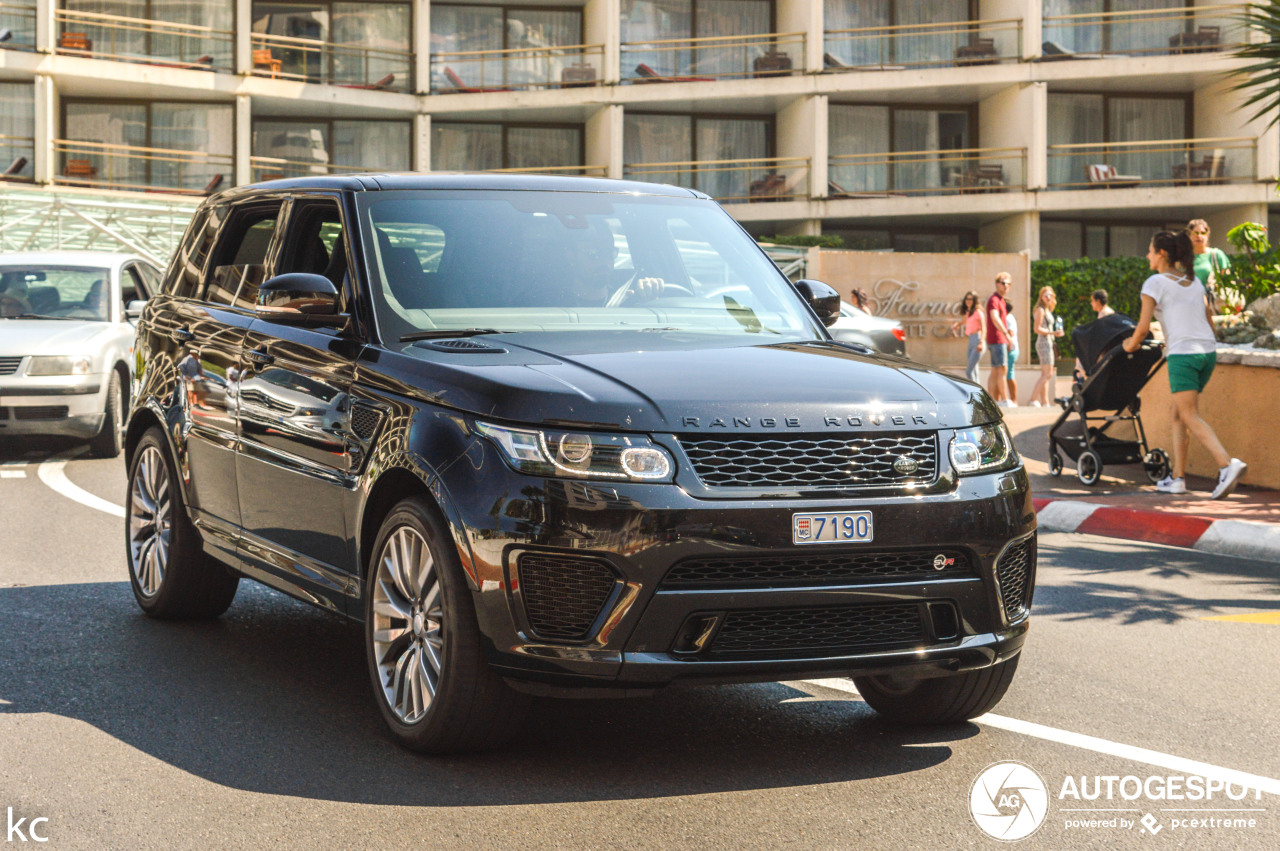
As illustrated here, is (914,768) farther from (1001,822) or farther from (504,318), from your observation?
(504,318)

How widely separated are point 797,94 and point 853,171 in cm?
305

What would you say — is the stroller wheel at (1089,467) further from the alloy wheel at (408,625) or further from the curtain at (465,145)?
the curtain at (465,145)

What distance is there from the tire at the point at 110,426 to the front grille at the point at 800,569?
10.9 m

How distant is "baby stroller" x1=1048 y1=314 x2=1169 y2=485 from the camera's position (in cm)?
1210

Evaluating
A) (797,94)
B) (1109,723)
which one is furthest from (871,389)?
(797,94)

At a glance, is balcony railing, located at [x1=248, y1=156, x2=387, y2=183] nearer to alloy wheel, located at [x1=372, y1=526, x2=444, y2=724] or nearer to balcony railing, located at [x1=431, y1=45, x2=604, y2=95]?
balcony railing, located at [x1=431, y1=45, x2=604, y2=95]

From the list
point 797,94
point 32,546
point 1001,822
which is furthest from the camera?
point 797,94

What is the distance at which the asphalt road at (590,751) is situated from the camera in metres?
4.01

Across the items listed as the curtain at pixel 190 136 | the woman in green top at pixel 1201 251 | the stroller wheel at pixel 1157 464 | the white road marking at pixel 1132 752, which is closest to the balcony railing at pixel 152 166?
the curtain at pixel 190 136

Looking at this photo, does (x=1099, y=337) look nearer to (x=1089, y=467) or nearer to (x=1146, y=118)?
(x=1089, y=467)

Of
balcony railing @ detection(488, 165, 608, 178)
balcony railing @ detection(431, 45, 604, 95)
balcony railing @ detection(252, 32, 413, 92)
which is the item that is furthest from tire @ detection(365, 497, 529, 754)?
balcony railing @ detection(431, 45, 604, 95)

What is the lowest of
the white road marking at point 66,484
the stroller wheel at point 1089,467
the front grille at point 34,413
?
the white road marking at point 66,484

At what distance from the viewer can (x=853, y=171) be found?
42.2 meters

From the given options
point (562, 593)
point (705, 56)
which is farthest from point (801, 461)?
point (705, 56)
